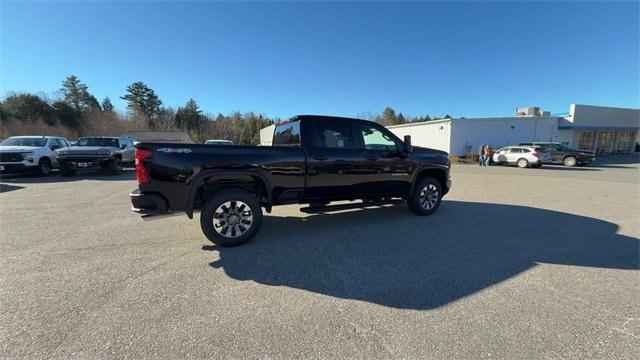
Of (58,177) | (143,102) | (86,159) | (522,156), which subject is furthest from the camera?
(143,102)

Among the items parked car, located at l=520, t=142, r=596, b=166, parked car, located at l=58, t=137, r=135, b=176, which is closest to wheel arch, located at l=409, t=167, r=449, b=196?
parked car, located at l=58, t=137, r=135, b=176

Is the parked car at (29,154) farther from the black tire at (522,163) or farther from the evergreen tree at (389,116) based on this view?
the evergreen tree at (389,116)

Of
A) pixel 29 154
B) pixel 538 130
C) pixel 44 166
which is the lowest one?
pixel 44 166

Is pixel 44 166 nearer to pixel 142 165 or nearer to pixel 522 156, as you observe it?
pixel 142 165

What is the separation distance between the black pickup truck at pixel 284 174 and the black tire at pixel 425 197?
0.02 metres

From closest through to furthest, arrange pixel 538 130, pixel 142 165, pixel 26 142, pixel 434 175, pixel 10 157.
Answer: pixel 142 165 → pixel 434 175 → pixel 10 157 → pixel 26 142 → pixel 538 130

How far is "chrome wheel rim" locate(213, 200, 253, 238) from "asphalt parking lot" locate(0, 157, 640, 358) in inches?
10.8

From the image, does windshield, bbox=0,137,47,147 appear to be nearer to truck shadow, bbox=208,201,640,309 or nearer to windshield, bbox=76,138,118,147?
windshield, bbox=76,138,118,147

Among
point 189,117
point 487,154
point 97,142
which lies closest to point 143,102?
point 189,117

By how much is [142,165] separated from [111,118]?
59.7m

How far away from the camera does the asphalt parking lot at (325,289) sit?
7.48ft

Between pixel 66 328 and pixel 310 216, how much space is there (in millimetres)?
4105

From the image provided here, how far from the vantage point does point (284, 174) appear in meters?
4.64

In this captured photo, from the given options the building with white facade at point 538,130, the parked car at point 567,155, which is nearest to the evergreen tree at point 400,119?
the building with white facade at point 538,130
